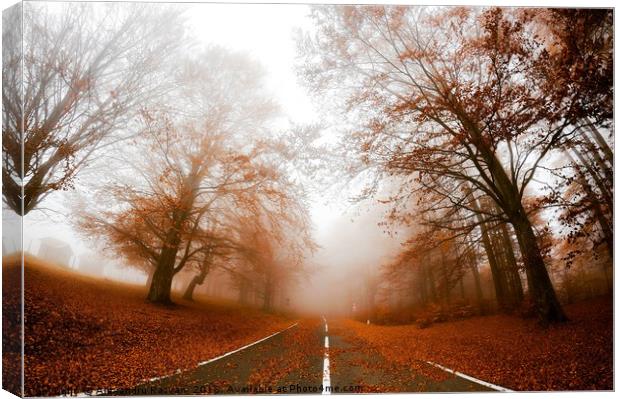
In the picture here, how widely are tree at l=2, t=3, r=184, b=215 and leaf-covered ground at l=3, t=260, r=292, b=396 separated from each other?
194 centimetres

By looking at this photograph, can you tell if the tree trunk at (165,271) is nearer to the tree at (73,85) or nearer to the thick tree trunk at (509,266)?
the tree at (73,85)

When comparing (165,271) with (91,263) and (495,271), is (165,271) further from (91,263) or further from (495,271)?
(495,271)

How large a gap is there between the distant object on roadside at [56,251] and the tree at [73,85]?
31.8 inches

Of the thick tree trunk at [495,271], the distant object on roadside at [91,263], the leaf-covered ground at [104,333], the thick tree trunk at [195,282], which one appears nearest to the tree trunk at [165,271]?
the leaf-covered ground at [104,333]

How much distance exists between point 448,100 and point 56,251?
9942 mm

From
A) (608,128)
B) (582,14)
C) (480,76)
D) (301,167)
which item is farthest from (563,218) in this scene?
(301,167)

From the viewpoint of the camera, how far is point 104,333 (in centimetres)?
627

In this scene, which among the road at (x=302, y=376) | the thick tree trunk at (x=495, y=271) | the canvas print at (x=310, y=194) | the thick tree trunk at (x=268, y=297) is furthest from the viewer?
the thick tree trunk at (x=268, y=297)

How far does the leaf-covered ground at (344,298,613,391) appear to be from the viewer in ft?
19.1

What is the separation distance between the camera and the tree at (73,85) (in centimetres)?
656

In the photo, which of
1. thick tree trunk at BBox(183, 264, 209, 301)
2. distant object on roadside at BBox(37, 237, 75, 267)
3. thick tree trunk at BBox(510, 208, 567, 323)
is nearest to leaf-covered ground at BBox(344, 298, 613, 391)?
thick tree trunk at BBox(510, 208, 567, 323)

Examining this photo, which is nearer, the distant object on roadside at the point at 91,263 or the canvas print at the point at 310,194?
the canvas print at the point at 310,194

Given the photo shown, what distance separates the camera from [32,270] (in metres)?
6.33

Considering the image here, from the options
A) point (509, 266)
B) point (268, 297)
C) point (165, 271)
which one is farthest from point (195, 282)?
point (509, 266)
